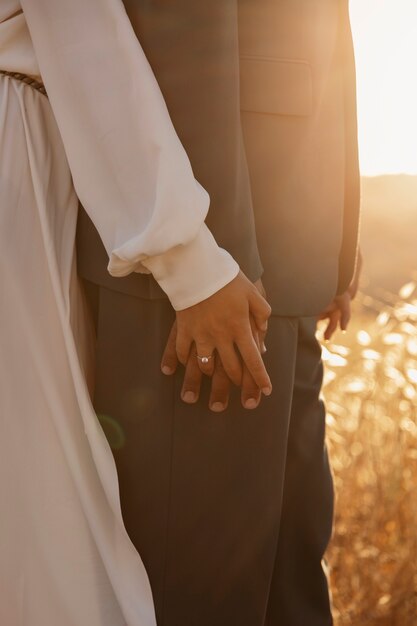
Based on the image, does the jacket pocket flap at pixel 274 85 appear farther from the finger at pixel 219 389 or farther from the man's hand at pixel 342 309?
the man's hand at pixel 342 309

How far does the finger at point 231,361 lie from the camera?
1171mm

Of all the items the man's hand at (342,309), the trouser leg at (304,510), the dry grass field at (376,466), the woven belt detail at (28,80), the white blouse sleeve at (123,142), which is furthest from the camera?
the dry grass field at (376,466)

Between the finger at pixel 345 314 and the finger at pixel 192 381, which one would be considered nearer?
the finger at pixel 192 381

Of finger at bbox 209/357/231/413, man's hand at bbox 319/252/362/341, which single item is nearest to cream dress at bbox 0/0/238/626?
finger at bbox 209/357/231/413

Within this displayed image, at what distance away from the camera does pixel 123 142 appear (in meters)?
1.14

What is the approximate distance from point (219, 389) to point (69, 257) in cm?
30

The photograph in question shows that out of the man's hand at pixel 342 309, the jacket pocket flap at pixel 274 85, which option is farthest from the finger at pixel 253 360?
the man's hand at pixel 342 309

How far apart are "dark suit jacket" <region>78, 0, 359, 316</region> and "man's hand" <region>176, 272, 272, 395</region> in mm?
65

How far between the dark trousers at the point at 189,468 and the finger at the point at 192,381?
38 mm

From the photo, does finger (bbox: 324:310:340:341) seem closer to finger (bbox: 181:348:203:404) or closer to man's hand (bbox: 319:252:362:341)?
man's hand (bbox: 319:252:362:341)

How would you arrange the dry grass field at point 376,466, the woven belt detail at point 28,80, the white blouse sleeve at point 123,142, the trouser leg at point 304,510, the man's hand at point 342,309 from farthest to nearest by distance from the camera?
the dry grass field at point 376,466 → the man's hand at point 342,309 → the trouser leg at point 304,510 → the woven belt detail at point 28,80 → the white blouse sleeve at point 123,142

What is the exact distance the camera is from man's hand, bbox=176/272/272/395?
1.15m

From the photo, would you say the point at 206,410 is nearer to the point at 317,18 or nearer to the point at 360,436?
the point at 317,18

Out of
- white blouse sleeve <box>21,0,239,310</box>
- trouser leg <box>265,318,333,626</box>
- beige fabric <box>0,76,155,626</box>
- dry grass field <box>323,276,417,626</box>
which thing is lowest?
dry grass field <box>323,276,417,626</box>
